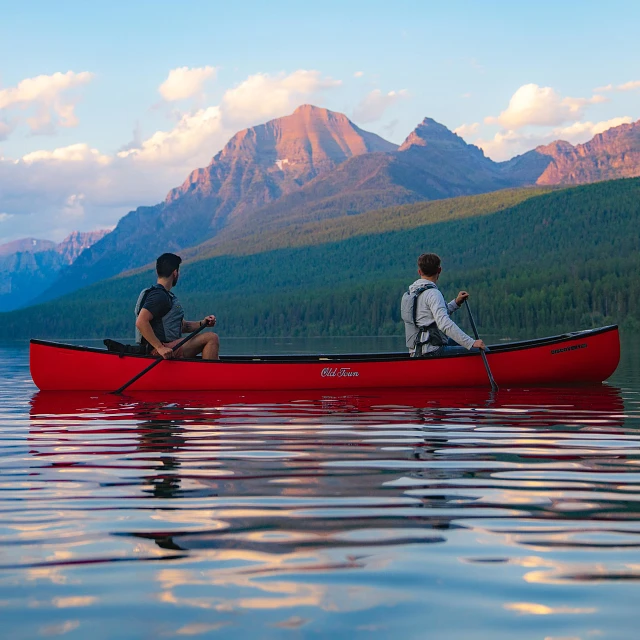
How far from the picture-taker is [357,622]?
4016 mm

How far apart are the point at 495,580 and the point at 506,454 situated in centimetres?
437

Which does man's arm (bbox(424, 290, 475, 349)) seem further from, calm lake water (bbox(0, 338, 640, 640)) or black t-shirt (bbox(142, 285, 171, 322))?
calm lake water (bbox(0, 338, 640, 640))

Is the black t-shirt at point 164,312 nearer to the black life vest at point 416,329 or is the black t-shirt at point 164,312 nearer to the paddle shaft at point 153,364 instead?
the paddle shaft at point 153,364

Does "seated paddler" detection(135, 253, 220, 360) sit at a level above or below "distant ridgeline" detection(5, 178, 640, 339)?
below

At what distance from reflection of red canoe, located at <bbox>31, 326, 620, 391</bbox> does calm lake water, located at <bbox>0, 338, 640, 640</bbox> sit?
18.5ft

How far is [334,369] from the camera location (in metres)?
16.8

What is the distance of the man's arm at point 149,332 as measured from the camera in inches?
608

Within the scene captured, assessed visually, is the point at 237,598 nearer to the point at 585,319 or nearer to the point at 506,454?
the point at 506,454

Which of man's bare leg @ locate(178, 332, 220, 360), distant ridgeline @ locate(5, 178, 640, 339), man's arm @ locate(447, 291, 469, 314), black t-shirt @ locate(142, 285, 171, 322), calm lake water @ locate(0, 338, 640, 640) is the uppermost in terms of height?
distant ridgeline @ locate(5, 178, 640, 339)

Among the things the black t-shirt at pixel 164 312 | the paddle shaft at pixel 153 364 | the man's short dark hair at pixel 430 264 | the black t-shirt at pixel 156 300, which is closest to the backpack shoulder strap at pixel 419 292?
the man's short dark hair at pixel 430 264

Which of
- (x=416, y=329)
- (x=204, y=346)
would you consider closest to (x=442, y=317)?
(x=416, y=329)

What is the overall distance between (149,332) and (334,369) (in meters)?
3.48

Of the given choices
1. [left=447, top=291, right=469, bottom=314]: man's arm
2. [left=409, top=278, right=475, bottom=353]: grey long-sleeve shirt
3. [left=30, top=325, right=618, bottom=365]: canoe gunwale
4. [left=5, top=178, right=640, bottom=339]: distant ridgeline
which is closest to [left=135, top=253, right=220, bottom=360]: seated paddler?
[left=30, top=325, right=618, bottom=365]: canoe gunwale

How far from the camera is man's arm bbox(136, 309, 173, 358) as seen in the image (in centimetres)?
1544
